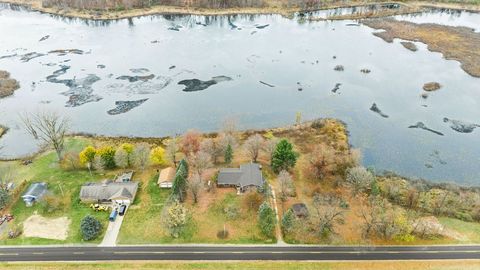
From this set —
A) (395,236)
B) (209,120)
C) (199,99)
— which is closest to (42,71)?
(199,99)

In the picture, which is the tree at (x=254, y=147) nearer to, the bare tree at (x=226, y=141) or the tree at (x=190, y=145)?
the bare tree at (x=226, y=141)

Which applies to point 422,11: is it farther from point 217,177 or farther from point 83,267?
point 83,267

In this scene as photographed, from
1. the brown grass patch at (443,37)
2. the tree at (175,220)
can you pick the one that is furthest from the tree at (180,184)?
the brown grass patch at (443,37)

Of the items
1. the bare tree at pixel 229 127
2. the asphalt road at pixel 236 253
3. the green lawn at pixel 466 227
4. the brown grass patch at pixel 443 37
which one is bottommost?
the asphalt road at pixel 236 253

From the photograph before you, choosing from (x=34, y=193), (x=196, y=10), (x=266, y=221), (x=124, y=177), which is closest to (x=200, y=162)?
(x=124, y=177)

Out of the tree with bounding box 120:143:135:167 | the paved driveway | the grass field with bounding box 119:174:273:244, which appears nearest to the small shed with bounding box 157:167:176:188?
the grass field with bounding box 119:174:273:244

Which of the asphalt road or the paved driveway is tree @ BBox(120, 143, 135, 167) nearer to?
the paved driveway

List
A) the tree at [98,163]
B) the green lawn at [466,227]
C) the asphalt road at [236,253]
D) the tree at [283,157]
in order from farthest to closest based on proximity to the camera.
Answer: the tree at [98,163], the tree at [283,157], the green lawn at [466,227], the asphalt road at [236,253]
